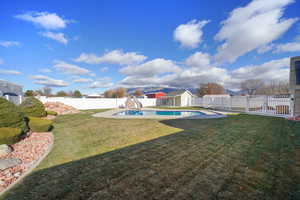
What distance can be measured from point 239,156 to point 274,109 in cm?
1218

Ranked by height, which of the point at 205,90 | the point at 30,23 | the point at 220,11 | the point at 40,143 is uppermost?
the point at 220,11

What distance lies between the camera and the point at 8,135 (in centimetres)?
425

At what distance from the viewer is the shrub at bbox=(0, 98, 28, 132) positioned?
465cm

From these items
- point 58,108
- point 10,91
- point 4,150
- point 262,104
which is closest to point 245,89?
point 262,104

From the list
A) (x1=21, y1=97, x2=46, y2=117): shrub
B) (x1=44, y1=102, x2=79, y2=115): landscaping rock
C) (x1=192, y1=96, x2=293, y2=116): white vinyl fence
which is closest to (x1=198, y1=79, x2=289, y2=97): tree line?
(x1=192, y1=96, x2=293, y2=116): white vinyl fence

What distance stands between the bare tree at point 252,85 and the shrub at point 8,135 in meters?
49.6

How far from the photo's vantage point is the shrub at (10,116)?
4.65m

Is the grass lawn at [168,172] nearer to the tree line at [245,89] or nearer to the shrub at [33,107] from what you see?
the shrub at [33,107]

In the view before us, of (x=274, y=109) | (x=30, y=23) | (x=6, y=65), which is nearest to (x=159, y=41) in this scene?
(x=30, y=23)

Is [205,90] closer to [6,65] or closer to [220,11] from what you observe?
[220,11]

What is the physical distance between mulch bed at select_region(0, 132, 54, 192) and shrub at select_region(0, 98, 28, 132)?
0.69 m

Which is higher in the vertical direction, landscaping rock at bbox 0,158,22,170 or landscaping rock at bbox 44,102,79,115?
landscaping rock at bbox 44,102,79,115

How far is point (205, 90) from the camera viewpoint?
4175 cm

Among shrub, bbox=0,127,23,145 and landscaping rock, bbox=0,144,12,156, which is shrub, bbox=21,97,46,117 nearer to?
shrub, bbox=0,127,23,145
